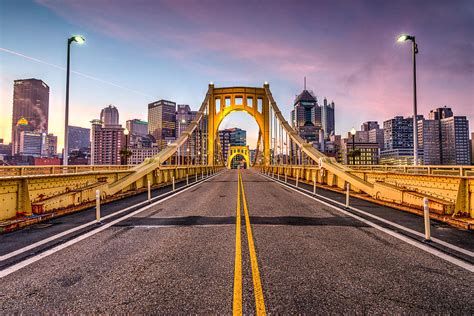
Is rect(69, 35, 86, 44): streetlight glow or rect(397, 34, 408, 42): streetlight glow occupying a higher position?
rect(397, 34, 408, 42): streetlight glow

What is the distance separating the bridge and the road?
22mm

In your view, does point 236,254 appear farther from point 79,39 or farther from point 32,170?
point 79,39

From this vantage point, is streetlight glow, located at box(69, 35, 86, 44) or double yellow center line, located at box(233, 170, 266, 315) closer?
double yellow center line, located at box(233, 170, 266, 315)

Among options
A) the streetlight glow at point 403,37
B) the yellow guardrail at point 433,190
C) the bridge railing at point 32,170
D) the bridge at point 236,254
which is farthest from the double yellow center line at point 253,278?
the streetlight glow at point 403,37

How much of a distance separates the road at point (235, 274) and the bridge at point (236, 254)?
22mm

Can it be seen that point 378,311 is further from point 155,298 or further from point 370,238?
point 370,238

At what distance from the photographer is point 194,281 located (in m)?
3.82

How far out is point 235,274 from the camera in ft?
13.1

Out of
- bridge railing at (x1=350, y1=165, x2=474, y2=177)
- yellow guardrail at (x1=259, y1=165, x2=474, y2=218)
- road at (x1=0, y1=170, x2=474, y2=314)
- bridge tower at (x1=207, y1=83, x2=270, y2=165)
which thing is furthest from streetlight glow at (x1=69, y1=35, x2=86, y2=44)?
bridge tower at (x1=207, y1=83, x2=270, y2=165)

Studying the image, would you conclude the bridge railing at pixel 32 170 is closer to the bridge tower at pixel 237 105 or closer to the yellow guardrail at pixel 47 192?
the yellow guardrail at pixel 47 192

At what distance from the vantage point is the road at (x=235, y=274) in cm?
323

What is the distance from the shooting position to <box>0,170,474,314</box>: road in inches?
127

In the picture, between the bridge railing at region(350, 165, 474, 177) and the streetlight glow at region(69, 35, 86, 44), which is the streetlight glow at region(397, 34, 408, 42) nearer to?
the bridge railing at region(350, 165, 474, 177)

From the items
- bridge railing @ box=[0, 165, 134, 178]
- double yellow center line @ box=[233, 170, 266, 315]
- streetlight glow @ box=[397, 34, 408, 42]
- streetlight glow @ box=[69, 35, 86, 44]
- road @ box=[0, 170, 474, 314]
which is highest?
streetlight glow @ box=[397, 34, 408, 42]
